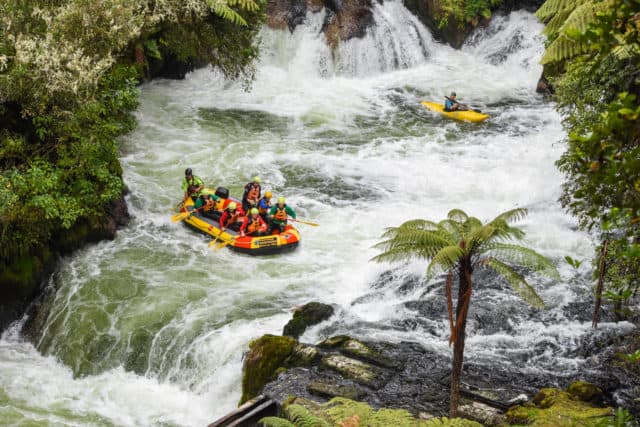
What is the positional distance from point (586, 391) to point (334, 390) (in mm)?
2991

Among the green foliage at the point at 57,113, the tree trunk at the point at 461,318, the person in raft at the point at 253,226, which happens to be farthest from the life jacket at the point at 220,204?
the tree trunk at the point at 461,318

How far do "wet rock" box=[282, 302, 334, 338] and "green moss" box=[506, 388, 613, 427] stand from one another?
136 inches

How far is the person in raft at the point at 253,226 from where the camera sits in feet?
41.4

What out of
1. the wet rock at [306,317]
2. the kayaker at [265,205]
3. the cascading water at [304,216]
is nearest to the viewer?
the cascading water at [304,216]

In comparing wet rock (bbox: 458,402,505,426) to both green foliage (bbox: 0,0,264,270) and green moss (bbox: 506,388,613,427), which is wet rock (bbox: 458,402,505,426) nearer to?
green moss (bbox: 506,388,613,427)

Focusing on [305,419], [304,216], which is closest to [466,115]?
[304,216]

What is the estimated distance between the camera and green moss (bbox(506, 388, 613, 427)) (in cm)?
639

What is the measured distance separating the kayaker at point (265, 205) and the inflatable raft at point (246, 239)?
1.65 feet

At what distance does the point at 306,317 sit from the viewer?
995 cm

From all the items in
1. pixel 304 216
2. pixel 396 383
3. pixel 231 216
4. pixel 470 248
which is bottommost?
pixel 396 383

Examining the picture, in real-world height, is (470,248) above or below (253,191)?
above

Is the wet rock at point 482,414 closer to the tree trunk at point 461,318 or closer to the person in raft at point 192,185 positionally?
the tree trunk at point 461,318

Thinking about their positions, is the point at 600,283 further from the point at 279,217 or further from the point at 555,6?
the point at 279,217

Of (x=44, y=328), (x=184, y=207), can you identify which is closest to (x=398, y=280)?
(x=184, y=207)
